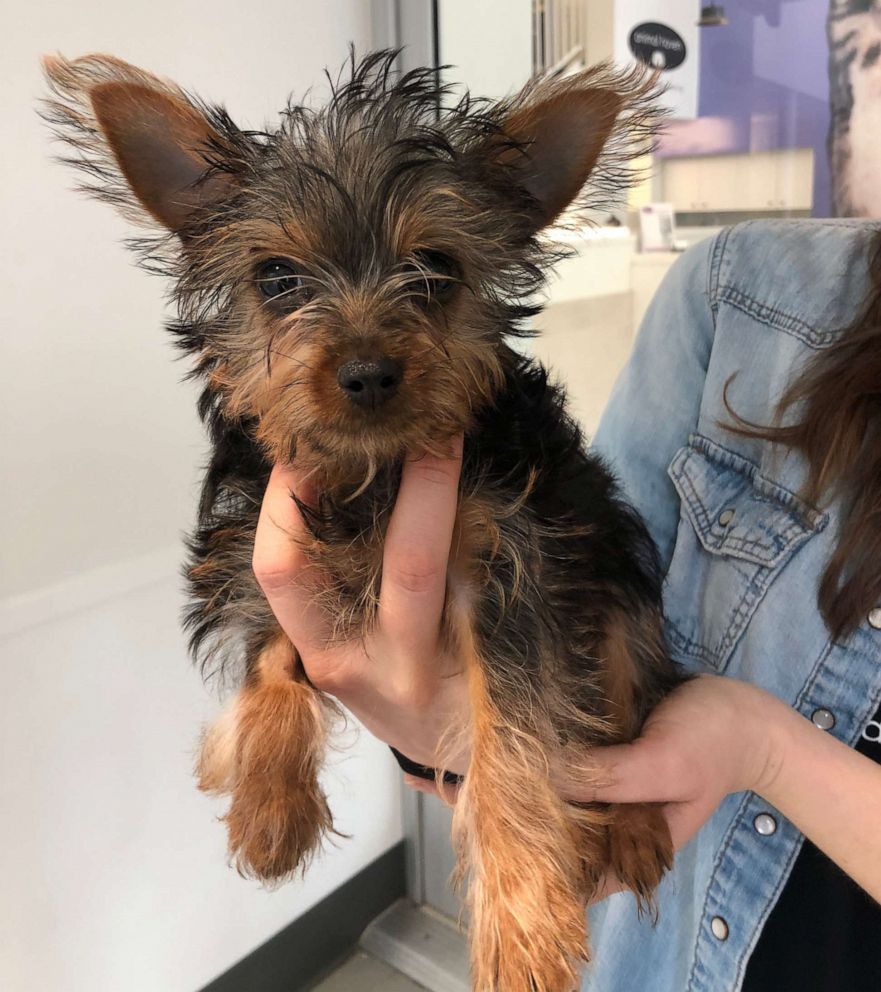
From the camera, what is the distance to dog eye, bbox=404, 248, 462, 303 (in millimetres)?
1377

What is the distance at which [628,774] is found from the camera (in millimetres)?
1380

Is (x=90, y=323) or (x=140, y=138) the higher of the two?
(x=140, y=138)

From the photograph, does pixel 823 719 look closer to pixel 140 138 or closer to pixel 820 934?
pixel 820 934

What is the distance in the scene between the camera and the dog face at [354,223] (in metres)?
1.25

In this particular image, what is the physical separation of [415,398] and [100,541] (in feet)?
4.59

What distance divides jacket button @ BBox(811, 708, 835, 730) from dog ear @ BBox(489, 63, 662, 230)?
3.35 ft

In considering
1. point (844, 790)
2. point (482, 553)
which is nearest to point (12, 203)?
point (482, 553)

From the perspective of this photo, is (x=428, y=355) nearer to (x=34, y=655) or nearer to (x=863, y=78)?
(x=34, y=655)

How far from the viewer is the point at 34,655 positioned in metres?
2.16

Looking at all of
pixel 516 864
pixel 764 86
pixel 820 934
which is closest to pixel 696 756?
pixel 516 864

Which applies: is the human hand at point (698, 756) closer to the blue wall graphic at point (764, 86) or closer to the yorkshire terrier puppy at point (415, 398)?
the yorkshire terrier puppy at point (415, 398)

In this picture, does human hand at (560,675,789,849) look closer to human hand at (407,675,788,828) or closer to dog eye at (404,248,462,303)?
human hand at (407,675,788,828)

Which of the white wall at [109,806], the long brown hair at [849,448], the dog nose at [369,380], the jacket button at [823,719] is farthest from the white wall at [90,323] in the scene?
the jacket button at [823,719]

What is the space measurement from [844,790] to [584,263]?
214cm
